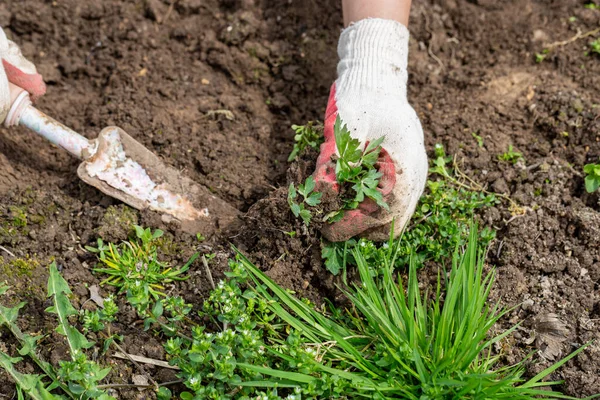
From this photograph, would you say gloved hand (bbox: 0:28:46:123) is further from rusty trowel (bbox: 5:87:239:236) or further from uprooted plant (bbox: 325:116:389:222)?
uprooted plant (bbox: 325:116:389:222)

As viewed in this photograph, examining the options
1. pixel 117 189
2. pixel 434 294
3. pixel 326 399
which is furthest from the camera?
pixel 117 189

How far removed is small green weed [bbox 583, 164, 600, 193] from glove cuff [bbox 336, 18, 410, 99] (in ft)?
2.91

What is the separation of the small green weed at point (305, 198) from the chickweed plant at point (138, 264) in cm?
50

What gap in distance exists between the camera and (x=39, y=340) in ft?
7.36

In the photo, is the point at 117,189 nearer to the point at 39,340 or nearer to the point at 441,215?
the point at 39,340

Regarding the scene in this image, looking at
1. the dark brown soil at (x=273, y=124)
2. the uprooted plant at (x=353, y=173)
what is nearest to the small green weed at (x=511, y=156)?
the dark brown soil at (x=273, y=124)

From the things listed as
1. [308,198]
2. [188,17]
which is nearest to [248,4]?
[188,17]

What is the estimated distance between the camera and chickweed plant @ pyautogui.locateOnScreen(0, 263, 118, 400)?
1.96 metres

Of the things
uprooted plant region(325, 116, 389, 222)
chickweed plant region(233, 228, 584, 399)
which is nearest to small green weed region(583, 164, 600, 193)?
chickweed plant region(233, 228, 584, 399)

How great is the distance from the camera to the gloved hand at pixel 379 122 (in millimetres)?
A: 2355

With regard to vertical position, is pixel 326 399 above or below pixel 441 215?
below

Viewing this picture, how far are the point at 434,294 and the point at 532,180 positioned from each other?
78 centimetres

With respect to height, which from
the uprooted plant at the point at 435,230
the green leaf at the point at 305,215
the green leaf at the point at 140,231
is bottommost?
the green leaf at the point at 140,231

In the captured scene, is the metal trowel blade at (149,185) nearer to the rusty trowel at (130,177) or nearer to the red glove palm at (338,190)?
the rusty trowel at (130,177)
